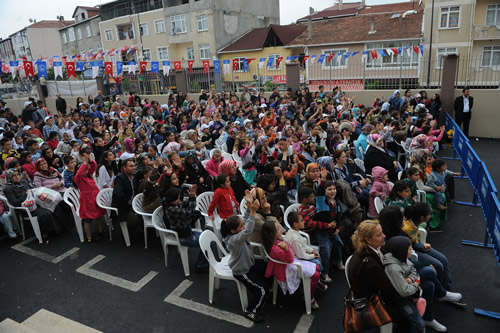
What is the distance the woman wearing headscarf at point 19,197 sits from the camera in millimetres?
6043

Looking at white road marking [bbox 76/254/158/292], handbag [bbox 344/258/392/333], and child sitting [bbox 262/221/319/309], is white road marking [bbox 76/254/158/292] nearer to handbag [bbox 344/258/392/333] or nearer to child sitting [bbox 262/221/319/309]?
child sitting [bbox 262/221/319/309]

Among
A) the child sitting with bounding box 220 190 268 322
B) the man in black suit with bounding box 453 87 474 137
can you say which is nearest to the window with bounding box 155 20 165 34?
the man in black suit with bounding box 453 87 474 137

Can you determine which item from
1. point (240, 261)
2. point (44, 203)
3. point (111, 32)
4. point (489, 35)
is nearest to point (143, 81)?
point (44, 203)

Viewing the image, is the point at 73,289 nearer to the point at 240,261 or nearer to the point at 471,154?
the point at 240,261

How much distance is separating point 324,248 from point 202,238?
1598 mm

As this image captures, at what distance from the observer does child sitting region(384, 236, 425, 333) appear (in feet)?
9.96

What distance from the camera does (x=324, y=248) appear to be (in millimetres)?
4473

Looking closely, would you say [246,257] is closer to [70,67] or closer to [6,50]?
[70,67]

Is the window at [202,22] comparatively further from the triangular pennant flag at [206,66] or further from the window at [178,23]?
the triangular pennant flag at [206,66]

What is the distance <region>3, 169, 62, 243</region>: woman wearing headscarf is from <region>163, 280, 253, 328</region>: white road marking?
122 inches

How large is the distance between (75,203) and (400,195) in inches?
214

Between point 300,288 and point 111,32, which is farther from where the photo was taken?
point 111,32

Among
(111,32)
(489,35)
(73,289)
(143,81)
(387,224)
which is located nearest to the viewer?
(387,224)

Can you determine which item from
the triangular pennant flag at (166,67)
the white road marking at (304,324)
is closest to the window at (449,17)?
the triangular pennant flag at (166,67)
